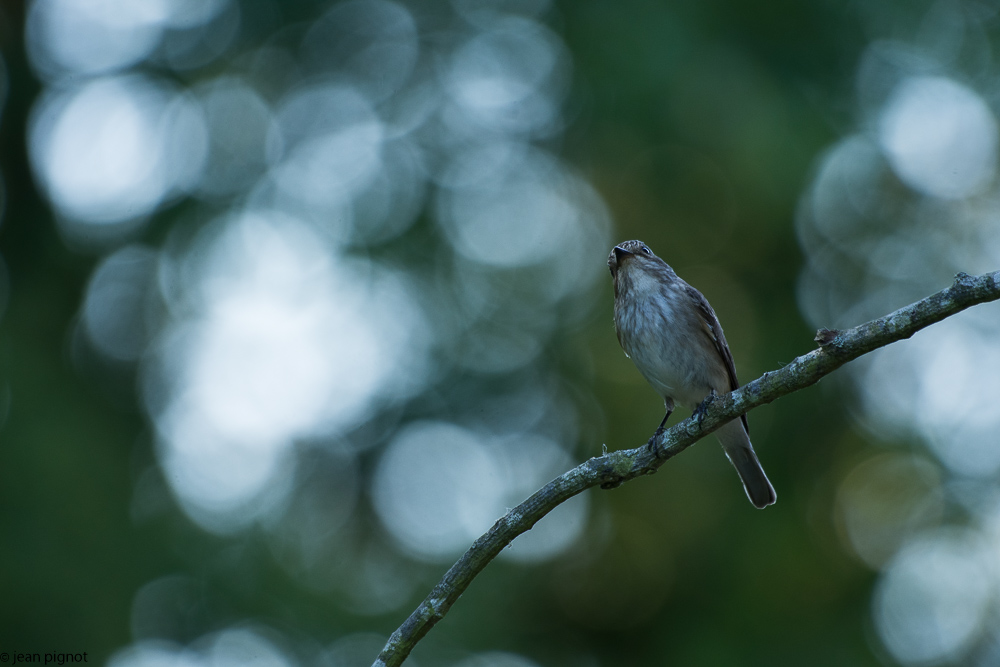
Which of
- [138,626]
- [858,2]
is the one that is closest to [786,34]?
[858,2]

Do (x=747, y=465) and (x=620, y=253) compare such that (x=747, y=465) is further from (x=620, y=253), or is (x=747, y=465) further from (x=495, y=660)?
(x=495, y=660)

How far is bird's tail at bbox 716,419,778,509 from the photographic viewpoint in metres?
6.48

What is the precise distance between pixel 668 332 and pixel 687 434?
2.25m

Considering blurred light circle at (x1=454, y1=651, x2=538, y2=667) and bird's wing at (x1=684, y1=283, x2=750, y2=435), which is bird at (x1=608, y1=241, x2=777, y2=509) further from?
blurred light circle at (x1=454, y1=651, x2=538, y2=667)

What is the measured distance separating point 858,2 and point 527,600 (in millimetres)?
7467

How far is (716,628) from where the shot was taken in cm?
852

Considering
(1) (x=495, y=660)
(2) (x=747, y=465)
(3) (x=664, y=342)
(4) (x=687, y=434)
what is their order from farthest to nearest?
(1) (x=495, y=660), (2) (x=747, y=465), (3) (x=664, y=342), (4) (x=687, y=434)

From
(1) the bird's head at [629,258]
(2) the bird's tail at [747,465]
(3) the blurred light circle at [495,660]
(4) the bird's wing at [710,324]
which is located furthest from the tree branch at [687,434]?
(3) the blurred light circle at [495,660]

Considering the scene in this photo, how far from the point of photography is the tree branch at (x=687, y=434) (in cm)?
297

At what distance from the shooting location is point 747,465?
6.57 metres

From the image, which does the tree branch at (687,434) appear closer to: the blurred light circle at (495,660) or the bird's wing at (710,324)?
the bird's wing at (710,324)

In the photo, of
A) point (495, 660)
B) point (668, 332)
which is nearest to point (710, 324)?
point (668, 332)

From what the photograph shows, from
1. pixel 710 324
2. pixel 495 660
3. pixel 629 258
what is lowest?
pixel 495 660

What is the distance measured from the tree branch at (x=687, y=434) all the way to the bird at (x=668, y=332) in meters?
2.19
